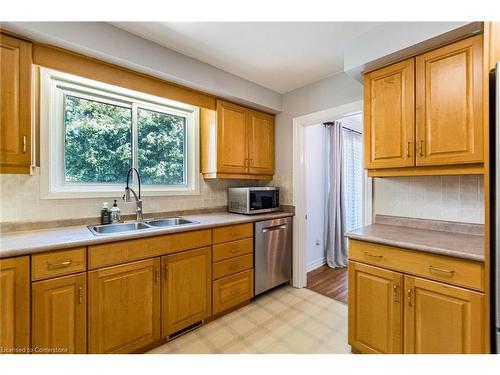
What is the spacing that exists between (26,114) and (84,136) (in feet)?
1.83

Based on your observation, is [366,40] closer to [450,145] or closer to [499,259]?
[450,145]

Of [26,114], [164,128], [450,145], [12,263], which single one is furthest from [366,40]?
[12,263]

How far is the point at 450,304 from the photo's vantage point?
1.28 m

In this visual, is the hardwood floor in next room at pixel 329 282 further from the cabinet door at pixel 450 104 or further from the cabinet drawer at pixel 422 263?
the cabinet door at pixel 450 104

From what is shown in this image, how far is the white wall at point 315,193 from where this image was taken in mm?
3348

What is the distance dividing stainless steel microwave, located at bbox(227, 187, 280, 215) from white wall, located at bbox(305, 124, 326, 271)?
2.24ft

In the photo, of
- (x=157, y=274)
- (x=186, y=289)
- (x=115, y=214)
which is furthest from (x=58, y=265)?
(x=186, y=289)

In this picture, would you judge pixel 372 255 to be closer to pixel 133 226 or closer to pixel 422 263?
pixel 422 263

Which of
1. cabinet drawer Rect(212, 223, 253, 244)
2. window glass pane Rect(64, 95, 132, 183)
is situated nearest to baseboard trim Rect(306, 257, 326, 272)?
cabinet drawer Rect(212, 223, 253, 244)

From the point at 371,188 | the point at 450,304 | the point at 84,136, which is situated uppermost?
the point at 84,136

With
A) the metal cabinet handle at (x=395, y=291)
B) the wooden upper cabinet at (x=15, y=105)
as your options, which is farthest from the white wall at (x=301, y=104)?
the wooden upper cabinet at (x=15, y=105)

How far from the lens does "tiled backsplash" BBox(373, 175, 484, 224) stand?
1687 mm

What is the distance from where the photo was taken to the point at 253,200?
8.70 feet

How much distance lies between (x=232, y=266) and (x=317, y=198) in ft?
5.90
